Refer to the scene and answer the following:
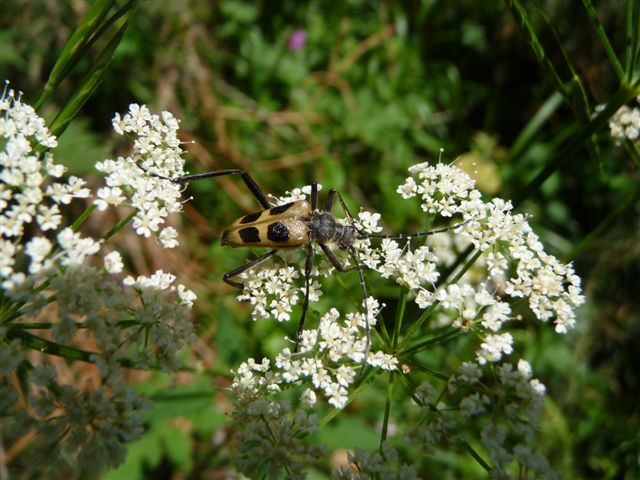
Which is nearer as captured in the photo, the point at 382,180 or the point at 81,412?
the point at 81,412

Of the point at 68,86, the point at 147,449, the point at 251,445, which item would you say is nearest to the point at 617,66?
the point at 251,445

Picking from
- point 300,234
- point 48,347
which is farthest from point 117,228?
point 300,234

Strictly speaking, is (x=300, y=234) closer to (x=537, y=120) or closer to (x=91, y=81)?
(x=91, y=81)

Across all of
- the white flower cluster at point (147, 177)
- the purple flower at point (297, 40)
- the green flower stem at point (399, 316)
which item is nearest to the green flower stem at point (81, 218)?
the white flower cluster at point (147, 177)

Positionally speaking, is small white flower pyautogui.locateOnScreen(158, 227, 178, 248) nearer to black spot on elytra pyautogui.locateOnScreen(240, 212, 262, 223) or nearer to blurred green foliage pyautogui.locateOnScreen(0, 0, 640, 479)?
black spot on elytra pyautogui.locateOnScreen(240, 212, 262, 223)

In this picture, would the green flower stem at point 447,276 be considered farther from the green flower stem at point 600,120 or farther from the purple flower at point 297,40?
the purple flower at point 297,40

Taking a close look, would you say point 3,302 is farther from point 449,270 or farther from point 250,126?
point 250,126

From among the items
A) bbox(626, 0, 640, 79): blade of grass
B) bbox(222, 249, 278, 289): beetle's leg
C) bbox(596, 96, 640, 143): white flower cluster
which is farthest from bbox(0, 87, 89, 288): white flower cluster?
bbox(596, 96, 640, 143): white flower cluster
